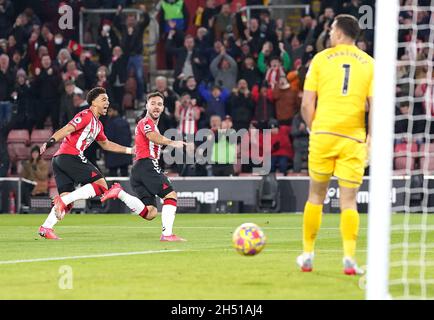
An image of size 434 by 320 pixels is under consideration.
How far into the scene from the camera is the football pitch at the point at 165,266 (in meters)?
9.05

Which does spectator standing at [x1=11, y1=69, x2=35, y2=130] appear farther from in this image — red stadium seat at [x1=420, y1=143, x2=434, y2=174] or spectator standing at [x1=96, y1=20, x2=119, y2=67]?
red stadium seat at [x1=420, y1=143, x2=434, y2=174]

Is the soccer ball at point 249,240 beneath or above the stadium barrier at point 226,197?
above

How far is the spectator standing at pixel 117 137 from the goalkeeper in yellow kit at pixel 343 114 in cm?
1507

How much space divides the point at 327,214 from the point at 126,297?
14713 mm

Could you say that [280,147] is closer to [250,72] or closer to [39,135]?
[250,72]

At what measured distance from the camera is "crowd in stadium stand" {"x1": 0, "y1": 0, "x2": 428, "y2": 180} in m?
24.9

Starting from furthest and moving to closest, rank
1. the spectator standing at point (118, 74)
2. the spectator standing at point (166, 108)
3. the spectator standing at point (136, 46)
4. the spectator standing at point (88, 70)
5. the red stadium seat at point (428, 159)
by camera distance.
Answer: the spectator standing at point (136, 46)
the spectator standing at point (118, 74)
the spectator standing at point (88, 70)
the spectator standing at point (166, 108)
the red stadium seat at point (428, 159)

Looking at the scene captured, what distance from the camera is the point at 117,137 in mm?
25156

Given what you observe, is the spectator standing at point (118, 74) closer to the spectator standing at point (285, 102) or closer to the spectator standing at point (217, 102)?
the spectator standing at point (217, 102)

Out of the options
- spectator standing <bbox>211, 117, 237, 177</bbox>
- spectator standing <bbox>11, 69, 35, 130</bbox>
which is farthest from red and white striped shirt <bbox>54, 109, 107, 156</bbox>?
spectator standing <bbox>11, 69, 35, 130</bbox>

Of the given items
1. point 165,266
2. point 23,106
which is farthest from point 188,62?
point 165,266

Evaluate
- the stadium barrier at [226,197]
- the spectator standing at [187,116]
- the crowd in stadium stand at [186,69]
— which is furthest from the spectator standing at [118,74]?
the stadium barrier at [226,197]

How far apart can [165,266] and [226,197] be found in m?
13.2
